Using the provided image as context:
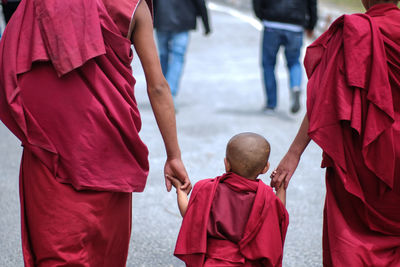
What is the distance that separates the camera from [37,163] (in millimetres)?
2658

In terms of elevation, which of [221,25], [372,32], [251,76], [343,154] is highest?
[372,32]

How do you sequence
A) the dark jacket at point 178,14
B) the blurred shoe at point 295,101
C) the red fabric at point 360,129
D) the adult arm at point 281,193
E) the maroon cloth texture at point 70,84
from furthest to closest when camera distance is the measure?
the dark jacket at point 178,14, the blurred shoe at point 295,101, the adult arm at point 281,193, the red fabric at point 360,129, the maroon cloth texture at point 70,84

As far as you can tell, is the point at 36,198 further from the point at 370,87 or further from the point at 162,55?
the point at 162,55

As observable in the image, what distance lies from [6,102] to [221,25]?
13.5 m

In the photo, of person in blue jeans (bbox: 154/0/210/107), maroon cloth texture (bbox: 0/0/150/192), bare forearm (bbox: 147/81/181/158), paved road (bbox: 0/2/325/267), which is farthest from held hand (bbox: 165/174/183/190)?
person in blue jeans (bbox: 154/0/210/107)

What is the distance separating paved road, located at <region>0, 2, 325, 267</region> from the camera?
13.6 ft

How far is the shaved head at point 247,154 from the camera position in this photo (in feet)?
9.29

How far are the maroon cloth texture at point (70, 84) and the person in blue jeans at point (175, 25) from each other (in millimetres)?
5061

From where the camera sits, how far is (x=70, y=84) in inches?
102

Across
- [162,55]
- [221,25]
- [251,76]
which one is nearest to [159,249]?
[162,55]

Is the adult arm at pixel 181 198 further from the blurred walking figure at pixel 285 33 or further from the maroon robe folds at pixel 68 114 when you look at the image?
the blurred walking figure at pixel 285 33

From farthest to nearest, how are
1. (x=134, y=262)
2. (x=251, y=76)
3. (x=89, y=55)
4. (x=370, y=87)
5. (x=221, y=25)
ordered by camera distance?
(x=221, y=25)
(x=251, y=76)
(x=134, y=262)
(x=370, y=87)
(x=89, y=55)

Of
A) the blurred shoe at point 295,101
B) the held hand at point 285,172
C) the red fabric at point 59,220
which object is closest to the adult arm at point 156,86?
the red fabric at point 59,220

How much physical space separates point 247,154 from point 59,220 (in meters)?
0.80
